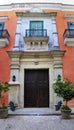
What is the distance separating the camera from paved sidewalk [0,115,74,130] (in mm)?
7926

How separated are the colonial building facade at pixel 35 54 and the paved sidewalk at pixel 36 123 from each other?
2.76 meters

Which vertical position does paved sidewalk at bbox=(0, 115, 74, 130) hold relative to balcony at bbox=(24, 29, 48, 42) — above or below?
below

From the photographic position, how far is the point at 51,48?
42.4ft

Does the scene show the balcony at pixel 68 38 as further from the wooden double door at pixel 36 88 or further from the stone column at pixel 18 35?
the stone column at pixel 18 35

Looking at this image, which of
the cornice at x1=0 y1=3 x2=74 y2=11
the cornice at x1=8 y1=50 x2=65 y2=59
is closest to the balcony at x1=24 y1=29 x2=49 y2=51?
the cornice at x1=8 y1=50 x2=65 y2=59

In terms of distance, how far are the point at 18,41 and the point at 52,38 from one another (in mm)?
2105

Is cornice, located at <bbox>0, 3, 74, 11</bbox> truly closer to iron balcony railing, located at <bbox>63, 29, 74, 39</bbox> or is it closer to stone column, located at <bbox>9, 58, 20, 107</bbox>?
iron balcony railing, located at <bbox>63, 29, 74, 39</bbox>

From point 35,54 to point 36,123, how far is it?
5.12m

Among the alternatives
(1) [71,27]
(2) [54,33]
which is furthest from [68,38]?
(1) [71,27]

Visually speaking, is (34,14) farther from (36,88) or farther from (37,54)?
(36,88)

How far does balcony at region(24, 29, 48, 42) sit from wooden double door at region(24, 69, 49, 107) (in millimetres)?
1873

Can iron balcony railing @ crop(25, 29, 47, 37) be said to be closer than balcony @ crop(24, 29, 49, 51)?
No

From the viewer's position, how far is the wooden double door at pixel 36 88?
492 inches

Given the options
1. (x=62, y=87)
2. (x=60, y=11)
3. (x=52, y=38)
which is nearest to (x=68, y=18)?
(x=60, y=11)
